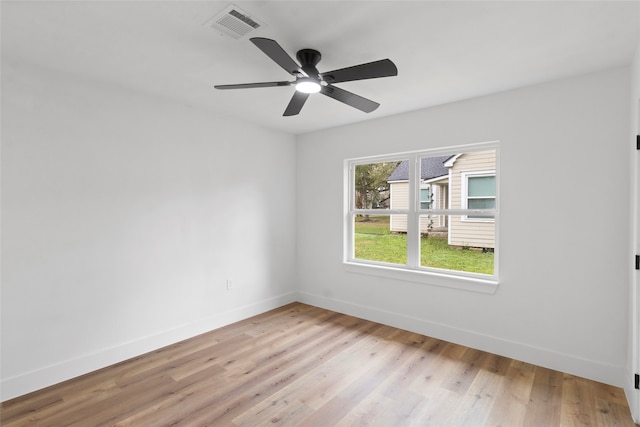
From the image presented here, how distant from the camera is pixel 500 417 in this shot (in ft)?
7.14

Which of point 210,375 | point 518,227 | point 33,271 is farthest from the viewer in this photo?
point 518,227

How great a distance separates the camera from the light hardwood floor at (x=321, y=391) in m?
2.17

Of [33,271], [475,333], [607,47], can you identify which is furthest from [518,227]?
[33,271]

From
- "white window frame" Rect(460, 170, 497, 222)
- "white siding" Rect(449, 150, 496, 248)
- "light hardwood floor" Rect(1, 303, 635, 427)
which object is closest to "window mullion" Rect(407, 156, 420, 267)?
"white siding" Rect(449, 150, 496, 248)

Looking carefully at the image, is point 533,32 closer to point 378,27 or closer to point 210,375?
point 378,27

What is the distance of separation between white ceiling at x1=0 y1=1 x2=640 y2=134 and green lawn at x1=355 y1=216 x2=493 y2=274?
167cm

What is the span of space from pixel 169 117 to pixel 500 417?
389 centimetres

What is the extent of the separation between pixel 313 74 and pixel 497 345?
9.88 feet

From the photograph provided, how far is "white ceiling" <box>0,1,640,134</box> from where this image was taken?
1.80 metres

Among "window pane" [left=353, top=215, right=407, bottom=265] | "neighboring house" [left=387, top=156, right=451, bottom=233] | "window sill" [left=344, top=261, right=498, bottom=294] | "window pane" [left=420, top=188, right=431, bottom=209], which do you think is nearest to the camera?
"window sill" [left=344, top=261, right=498, bottom=294]

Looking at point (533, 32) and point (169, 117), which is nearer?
point (533, 32)

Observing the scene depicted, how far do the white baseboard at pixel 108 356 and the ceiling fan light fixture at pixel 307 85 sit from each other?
2790 millimetres

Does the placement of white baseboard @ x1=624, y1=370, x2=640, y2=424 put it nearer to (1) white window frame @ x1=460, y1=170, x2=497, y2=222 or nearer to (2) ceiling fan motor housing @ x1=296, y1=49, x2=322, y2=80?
(1) white window frame @ x1=460, y1=170, x2=497, y2=222

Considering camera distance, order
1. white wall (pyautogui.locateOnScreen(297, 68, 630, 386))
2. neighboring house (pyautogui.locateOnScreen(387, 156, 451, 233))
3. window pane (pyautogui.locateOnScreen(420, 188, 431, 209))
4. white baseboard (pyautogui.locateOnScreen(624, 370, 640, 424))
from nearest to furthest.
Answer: white baseboard (pyautogui.locateOnScreen(624, 370, 640, 424)), white wall (pyautogui.locateOnScreen(297, 68, 630, 386)), neighboring house (pyautogui.locateOnScreen(387, 156, 451, 233)), window pane (pyautogui.locateOnScreen(420, 188, 431, 209))
